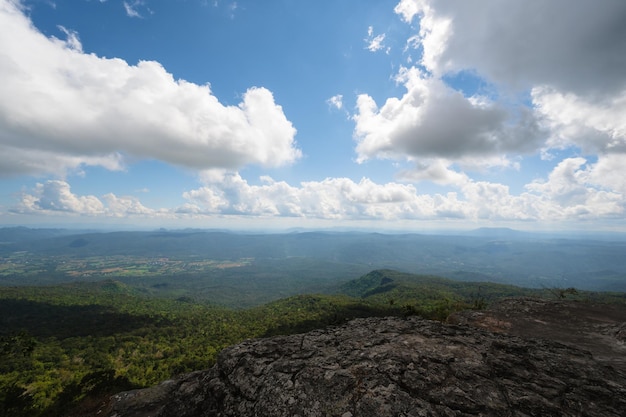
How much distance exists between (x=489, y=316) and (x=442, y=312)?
1053 centimetres

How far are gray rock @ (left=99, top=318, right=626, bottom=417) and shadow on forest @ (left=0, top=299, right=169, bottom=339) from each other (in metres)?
122

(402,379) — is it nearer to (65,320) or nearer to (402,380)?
(402,380)

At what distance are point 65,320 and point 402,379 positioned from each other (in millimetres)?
171223

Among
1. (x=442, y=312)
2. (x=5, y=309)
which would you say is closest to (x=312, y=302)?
(x=442, y=312)

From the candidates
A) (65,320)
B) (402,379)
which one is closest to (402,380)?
(402,379)

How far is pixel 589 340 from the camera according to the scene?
1492 cm

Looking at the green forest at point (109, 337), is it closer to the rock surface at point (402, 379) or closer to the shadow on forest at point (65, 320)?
the shadow on forest at point (65, 320)

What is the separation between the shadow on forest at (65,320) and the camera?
340 feet

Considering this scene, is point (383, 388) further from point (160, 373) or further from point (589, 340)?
point (160, 373)

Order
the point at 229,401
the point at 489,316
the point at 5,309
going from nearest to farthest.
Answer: the point at 229,401 → the point at 489,316 → the point at 5,309

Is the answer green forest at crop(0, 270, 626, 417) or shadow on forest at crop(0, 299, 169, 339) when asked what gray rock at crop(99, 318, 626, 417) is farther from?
shadow on forest at crop(0, 299, 169, 339)

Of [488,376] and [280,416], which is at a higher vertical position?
[488,376]

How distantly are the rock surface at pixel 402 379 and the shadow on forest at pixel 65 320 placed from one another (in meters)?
122

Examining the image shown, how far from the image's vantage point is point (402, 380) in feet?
30.5
